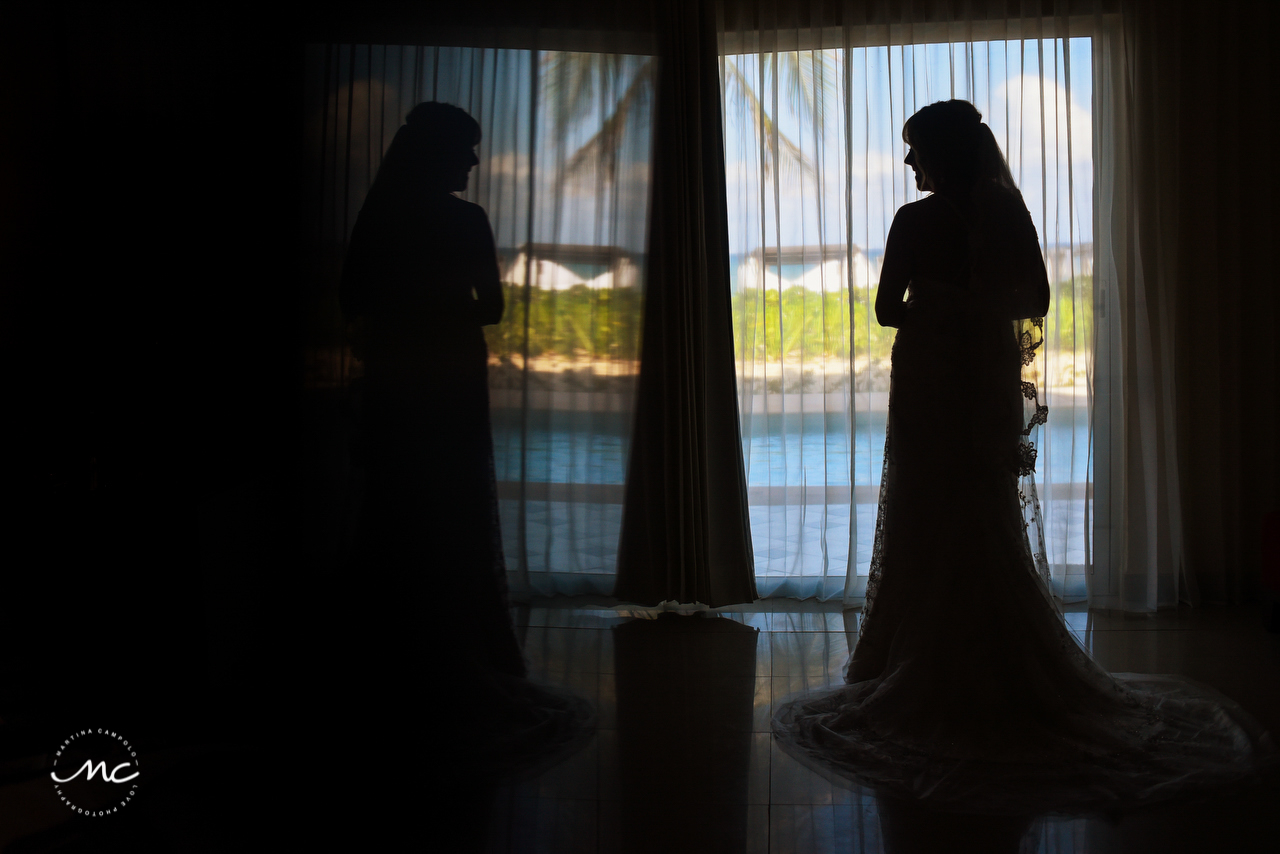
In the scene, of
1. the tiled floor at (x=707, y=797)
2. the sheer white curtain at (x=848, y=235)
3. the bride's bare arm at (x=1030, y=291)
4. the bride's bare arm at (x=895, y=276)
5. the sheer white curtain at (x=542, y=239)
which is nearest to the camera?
the sheer white curtain at (x=542, y=239)

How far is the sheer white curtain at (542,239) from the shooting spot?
2.74 feet

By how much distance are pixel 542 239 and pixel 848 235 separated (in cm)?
188

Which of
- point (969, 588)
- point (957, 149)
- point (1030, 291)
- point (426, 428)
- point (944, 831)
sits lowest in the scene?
point (944, 831)

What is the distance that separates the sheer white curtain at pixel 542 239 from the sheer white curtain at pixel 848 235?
1703mm

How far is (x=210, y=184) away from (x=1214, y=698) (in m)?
2.12

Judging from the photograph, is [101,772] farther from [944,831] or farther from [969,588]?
[969,588]

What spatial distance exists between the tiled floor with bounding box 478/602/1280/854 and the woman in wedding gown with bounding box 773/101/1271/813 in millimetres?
104

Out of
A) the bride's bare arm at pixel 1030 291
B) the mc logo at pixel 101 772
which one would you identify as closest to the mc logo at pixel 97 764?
the mc logo at pixel 101 772

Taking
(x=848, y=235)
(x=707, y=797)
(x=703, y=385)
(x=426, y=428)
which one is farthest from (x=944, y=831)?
(x=848, y=235)

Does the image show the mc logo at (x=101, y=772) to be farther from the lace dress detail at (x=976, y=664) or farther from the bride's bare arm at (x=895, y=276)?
the bride's bare arm at (x=895, y=276)

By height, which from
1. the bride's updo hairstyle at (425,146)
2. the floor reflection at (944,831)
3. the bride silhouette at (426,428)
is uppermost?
the bride's updo hairstyle at (425,146)

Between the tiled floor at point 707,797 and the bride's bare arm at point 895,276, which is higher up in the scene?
the bride's bare arm at point 895,276

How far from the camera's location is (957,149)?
66.6 inches

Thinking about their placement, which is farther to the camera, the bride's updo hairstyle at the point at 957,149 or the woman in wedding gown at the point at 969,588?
the bride's updo hairstyle at the point at 957,149
